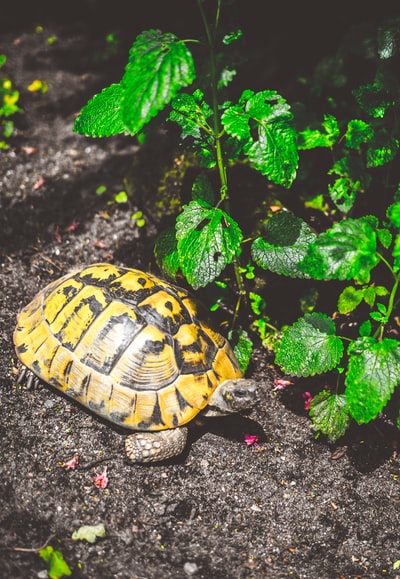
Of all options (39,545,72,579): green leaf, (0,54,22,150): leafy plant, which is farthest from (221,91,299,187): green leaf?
(0,54,22,150): leafy plant

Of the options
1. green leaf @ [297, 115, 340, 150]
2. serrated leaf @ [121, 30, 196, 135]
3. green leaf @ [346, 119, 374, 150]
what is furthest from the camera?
green leaf @ [297, 115, 340, 150]

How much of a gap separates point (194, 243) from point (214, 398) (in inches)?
40.6

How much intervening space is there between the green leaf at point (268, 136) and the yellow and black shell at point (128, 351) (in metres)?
1.14

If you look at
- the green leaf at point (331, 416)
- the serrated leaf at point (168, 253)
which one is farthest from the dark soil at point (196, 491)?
the serrated leaf at point (168, 253)

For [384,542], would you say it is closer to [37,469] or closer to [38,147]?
[37,469]

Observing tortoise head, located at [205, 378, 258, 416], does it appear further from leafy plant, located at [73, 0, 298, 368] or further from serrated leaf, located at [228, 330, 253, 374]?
leafy plant, located at [73, 0, 298, 368]

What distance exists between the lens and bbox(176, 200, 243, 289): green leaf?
299 centimetres

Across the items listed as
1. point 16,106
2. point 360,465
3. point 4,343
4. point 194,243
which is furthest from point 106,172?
point 360,465

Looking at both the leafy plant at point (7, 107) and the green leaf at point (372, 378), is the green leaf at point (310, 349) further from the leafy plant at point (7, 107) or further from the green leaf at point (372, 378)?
the leafy plant at point (7, 107)

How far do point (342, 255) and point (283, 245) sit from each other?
1.90 feet

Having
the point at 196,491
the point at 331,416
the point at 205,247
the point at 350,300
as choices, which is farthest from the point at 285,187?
the point at 196,491

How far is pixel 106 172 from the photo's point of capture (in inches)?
203

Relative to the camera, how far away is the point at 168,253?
3402 millimetres

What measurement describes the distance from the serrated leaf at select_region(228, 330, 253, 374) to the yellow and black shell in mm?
111
